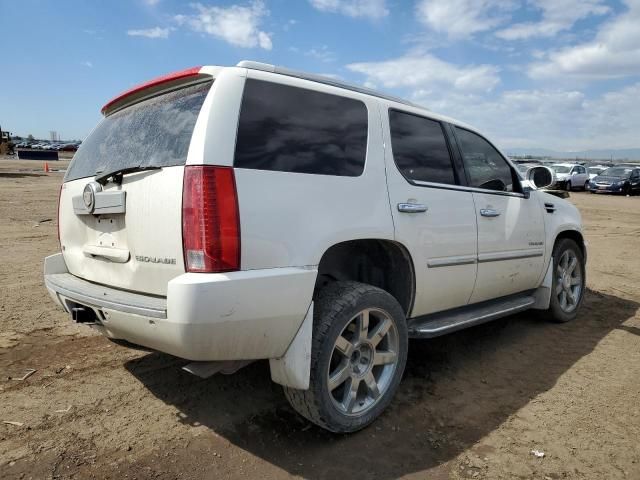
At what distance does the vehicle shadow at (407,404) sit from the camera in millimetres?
2645

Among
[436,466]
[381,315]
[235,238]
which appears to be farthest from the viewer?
[381,315]

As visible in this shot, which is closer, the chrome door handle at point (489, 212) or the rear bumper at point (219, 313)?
the rear bumper at point (219, 313)

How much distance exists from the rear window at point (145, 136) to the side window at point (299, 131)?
0.27 metres

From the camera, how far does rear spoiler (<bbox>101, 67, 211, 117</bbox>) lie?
2588 mm

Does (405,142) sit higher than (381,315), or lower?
higher

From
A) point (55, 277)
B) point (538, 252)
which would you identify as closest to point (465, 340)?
point (538, 252)

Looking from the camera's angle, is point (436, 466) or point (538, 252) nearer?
point (436, 466)

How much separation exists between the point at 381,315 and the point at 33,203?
43.1 feet

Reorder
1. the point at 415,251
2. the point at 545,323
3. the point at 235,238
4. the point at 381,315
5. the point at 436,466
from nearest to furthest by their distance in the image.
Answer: the point at 235,238 < the point at 436,466 < the point at 381,315 < the point at 415,251 < the point at 545,323

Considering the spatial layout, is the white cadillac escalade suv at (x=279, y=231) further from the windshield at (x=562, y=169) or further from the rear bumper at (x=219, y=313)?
the windshield at (x=562, y=169)

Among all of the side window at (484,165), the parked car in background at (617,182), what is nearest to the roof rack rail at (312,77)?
the side window at (484,165)

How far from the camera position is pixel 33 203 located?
13.2 meters

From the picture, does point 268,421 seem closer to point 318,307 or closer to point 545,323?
point 318,307

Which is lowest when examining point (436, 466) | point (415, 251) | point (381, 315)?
point (436, 466)
